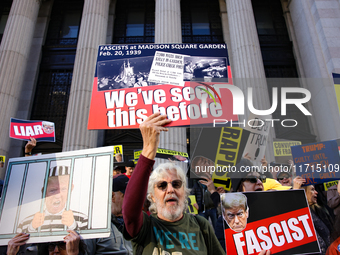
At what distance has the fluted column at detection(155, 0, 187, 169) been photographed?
37.1 feet

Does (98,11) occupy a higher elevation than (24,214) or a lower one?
higher

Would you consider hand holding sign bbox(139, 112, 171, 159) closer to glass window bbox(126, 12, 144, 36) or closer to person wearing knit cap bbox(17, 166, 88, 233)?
person wearing knit cap bbox(17, 166, 88, 233)

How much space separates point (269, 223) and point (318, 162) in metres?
2.25

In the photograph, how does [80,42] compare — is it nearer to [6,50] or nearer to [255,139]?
[6,50]

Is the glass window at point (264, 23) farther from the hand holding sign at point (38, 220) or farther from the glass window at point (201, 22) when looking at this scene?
the hand holding sign at point (38, 220)

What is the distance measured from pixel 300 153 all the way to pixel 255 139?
0.88 meters

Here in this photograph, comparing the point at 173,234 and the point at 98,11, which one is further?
the point at 98,11

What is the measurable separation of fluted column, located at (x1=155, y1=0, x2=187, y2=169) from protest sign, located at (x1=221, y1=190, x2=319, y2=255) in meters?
8.12

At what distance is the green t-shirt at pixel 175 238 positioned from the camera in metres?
2.28

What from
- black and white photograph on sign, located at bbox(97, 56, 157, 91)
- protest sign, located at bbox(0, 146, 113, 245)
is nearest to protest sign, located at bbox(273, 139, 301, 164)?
black and white photograph on sign, located at bbox(97, 56, 157, 91)

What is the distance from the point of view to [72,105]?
1232 centimetres

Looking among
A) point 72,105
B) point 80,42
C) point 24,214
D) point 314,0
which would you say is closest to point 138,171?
point 24,214

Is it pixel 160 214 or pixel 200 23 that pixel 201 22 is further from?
pixel 160 214

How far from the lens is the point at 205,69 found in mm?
4891
